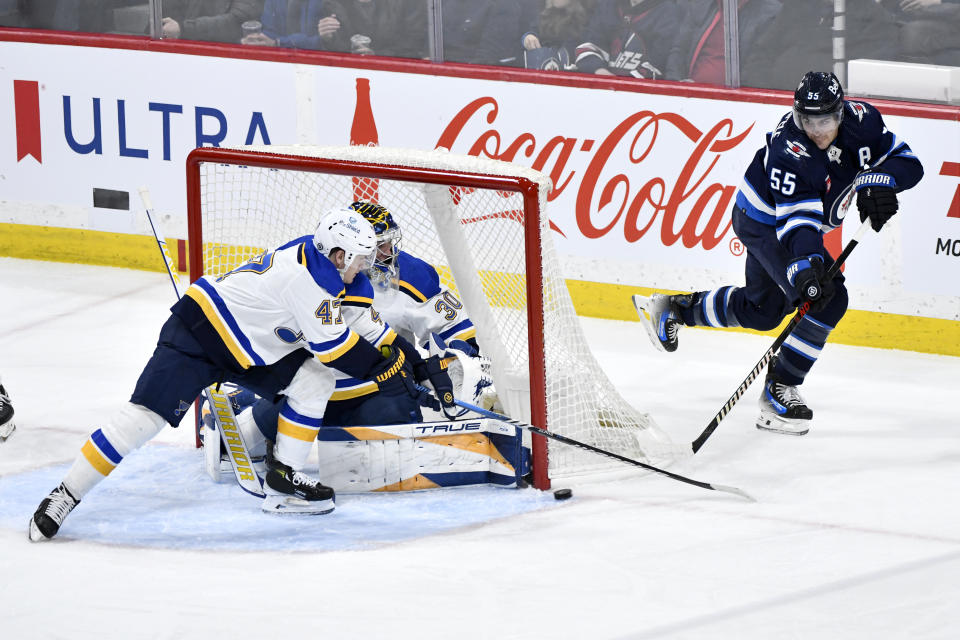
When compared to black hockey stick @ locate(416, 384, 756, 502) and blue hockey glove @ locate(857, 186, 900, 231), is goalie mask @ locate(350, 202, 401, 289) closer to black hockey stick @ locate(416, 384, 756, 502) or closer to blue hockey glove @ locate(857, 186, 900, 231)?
black hockey stick @ locate(416, 384, 756, 502)

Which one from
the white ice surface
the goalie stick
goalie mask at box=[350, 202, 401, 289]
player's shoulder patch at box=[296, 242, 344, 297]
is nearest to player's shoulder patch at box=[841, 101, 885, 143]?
the white ice surface

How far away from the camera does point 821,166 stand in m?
4.25

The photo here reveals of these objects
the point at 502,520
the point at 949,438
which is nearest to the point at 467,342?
the point at 502,520

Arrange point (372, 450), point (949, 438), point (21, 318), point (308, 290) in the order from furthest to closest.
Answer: point (21, 318) → point (949, 438) → point (372, 450) → point (308, 290)

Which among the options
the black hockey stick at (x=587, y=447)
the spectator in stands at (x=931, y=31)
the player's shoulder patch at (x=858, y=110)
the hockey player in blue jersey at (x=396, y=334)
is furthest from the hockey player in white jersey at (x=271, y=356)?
the spectator in stands at (x=931, y=31)

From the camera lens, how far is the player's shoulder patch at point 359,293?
12.9 ft

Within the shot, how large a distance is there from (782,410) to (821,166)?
77cm

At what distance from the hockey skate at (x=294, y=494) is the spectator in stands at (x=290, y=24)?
8.60 feet

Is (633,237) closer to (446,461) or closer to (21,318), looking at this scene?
(446,461)

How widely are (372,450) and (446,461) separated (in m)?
0.20

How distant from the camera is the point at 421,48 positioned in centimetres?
585

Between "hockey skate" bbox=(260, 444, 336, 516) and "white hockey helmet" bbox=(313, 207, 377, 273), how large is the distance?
0.60 m

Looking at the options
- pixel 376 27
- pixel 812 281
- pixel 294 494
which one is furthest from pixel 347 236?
pixel 376 27

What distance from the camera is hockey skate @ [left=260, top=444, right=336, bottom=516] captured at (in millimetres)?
3887
